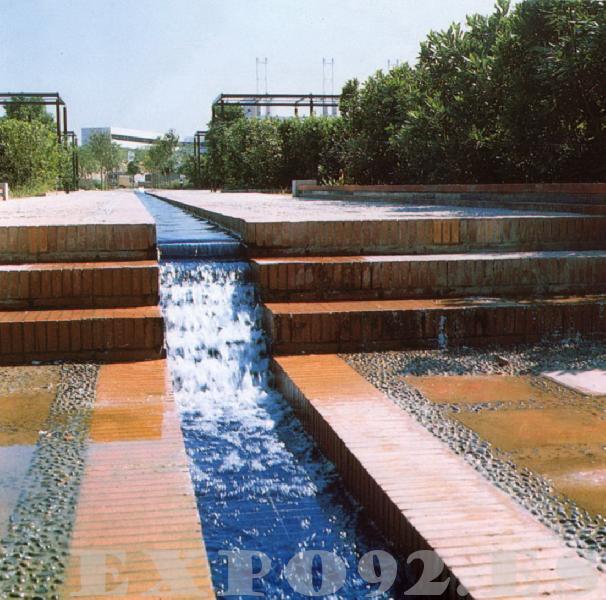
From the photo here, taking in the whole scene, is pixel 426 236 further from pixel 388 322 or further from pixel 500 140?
pixel 500 140

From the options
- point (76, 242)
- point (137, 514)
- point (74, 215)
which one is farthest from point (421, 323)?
point (74, 215)

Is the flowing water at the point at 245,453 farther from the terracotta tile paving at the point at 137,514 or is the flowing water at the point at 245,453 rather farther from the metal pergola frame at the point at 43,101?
the metal pergola frame at the point at 43,101

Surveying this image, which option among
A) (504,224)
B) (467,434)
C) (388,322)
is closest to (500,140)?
(504,224)

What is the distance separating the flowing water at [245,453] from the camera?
296 centimetres

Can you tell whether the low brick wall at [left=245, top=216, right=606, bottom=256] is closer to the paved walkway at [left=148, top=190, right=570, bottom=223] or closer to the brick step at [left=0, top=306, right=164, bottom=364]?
the paved walkway at [left=148, top=190, right=570, bottom=223]

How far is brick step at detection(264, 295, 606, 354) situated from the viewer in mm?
5531

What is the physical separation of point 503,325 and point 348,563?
3.17 m

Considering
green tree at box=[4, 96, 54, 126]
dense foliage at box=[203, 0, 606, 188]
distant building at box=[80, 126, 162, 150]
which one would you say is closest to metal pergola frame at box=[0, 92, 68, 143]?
green tree at box=[4, 96, 54, 126]

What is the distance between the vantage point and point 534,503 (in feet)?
9.57

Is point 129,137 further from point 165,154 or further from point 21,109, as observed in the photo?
point 21,109

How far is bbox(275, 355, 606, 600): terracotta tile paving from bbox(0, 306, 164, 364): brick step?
142cm

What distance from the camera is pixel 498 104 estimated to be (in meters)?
12.9

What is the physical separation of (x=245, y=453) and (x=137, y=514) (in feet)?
3.78

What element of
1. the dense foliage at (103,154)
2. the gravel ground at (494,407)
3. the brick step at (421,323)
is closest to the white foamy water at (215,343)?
the brick step at (421,323)
